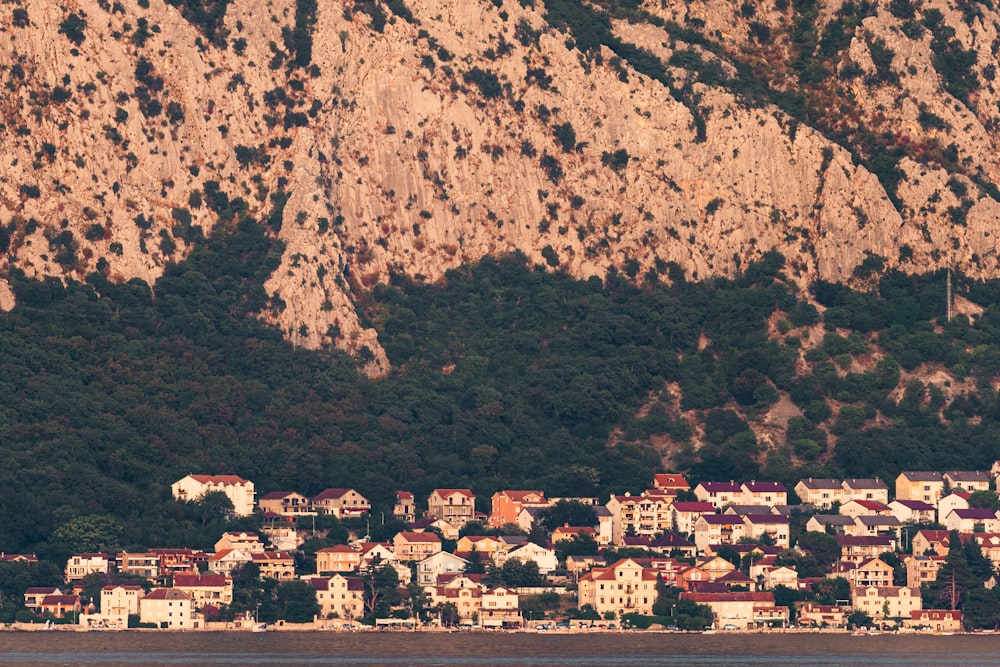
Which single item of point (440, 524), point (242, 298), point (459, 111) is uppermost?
point (459, 111)

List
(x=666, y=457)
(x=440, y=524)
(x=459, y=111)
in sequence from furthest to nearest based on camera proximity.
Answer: (x=459, y=111)
(x=666, y=457)
(x=440, y=524)

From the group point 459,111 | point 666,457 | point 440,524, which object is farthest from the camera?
point 459,111

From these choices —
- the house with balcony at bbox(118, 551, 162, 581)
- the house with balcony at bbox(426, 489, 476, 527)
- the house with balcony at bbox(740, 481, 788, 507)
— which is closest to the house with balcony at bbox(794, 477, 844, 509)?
the house with balcony at bbox(740, 481, 788, 507)

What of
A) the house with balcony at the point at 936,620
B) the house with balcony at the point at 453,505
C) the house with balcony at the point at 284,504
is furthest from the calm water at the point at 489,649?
the house with balcony at the point at 453,505

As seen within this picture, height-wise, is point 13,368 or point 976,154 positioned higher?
point 976,154

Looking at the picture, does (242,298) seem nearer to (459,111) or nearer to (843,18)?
(459,111)

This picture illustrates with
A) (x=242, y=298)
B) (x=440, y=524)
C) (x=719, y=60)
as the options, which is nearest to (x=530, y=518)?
(x=440, y=524)

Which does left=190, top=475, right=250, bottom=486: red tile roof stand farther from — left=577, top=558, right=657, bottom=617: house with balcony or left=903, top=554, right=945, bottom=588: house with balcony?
left=903, top=554, right=945, bottom=588: house with balcony
